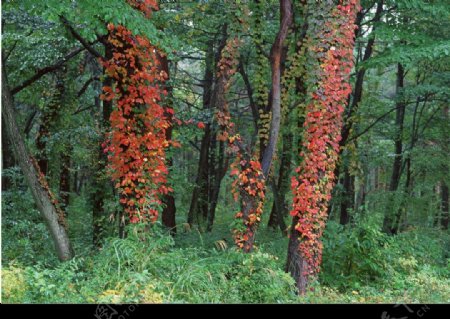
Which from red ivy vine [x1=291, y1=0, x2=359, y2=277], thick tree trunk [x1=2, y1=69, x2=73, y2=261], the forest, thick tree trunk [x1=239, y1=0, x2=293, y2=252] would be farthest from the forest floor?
thick tree trunk [x1=239, y1=0, x2=293, y2=252]

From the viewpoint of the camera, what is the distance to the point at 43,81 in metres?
16.6

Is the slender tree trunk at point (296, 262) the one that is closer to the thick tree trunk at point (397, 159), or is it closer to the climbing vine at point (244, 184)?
the climbing vine at point (244, 184)

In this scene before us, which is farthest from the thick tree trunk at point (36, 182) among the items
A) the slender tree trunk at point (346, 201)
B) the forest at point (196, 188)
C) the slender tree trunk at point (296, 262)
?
the slender tree trunk at point (346, 201)

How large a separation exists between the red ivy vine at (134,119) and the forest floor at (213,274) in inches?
52.6

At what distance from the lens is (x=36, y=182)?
7414 millimetres

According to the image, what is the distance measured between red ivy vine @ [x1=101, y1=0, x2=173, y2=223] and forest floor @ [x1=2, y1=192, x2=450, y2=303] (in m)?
1.34

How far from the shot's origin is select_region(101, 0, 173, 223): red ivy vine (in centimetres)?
901

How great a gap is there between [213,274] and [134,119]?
11.7ft

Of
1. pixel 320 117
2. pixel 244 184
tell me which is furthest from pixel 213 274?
pixel 320 117

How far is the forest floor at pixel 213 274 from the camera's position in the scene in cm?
558

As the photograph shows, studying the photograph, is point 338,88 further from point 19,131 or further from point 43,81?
point 43,81

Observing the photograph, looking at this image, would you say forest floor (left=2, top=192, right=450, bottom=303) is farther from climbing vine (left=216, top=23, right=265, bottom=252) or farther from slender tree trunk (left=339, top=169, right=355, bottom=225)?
slender tree trunk (left=339, top=169, right=355, bottom=225)

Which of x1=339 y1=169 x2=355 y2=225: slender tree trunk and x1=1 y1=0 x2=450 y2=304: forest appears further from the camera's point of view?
x1=339 y1=169 x2=355 y2=225: slender tree trunk

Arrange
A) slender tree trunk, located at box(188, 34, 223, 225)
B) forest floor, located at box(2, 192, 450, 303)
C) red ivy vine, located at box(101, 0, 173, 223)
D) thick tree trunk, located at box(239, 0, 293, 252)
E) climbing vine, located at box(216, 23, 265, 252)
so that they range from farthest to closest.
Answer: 1. slender tree trunk, located at box(188, 34, 223, 225)
2. thick tree trunk, located at box(239, 0, 293, 252)
3. climbing vine, located at box(216, 23, 265, 252)
4. red ivy vine, located at box(101, 0, 173, 223)
5. forest floor, located at box(2, 192, 450, 303)
